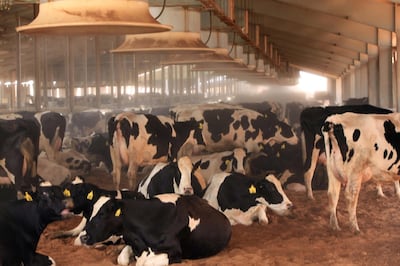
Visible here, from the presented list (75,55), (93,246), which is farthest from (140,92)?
(93,246)

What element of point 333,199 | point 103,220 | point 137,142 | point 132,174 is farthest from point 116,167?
point 103,220

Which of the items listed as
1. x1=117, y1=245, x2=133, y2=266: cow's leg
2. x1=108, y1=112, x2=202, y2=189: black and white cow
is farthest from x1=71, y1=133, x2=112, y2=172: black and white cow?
x1=117, y1=245, x2=133, y2=266: cow's leg

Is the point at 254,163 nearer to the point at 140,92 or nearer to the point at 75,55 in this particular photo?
the point at 75,55

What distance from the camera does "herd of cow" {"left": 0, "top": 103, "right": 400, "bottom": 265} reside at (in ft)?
24.8

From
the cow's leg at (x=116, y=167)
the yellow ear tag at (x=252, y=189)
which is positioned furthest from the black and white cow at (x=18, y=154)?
the yellow ear tag at (x=252, y=189)

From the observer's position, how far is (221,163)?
1335 cm

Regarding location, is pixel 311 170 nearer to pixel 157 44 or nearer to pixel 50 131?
pixel 157 44

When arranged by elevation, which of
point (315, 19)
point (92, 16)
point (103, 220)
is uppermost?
point (315, 19)

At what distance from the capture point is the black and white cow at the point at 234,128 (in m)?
17.5

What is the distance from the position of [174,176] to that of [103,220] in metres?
2.66

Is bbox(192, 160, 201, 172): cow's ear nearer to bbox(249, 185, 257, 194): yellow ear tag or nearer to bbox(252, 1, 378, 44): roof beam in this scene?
bbox(249, 185, 257, 194): yellow ear tag

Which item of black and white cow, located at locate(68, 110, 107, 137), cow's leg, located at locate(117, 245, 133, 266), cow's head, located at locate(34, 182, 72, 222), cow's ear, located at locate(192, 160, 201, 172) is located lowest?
cow's leg, located at locate(117, 245, 133, 266)

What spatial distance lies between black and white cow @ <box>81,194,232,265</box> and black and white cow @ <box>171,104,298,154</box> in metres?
9.27

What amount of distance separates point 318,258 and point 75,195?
8.74 ft
